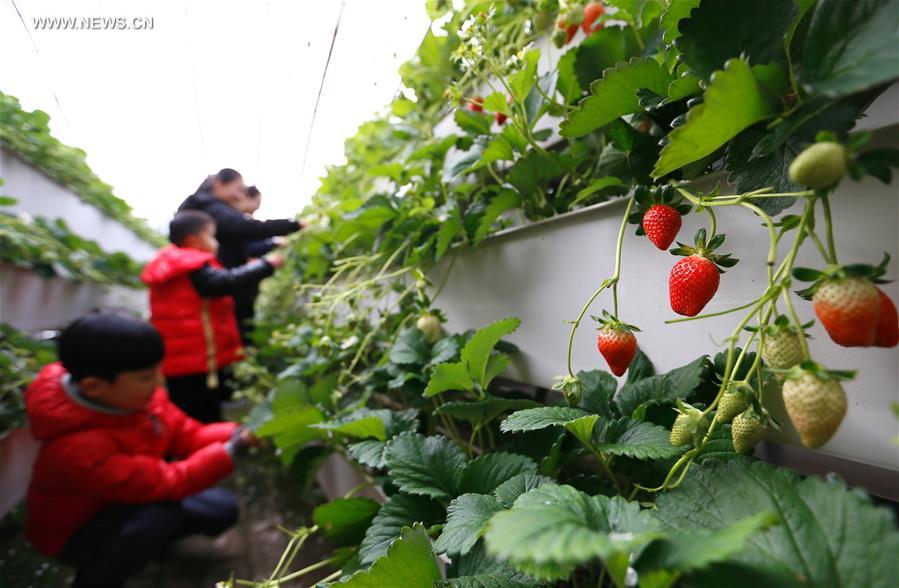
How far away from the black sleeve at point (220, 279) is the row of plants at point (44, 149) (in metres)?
0.45

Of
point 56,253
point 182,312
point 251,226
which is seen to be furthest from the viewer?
point 56,253

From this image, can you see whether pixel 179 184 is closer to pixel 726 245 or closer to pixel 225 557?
pixel 726 245

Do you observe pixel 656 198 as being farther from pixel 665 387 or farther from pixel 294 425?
pixel 294 425

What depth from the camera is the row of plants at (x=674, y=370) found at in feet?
0.83

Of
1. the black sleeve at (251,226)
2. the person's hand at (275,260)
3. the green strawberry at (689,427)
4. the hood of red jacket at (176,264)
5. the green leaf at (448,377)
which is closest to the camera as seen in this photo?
the green strawberry at (689,427)

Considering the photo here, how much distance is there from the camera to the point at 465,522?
368 mm

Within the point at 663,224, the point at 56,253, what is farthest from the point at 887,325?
the point at 56,253

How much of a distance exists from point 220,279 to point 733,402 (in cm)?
169

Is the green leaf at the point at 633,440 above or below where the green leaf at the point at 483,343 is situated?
below

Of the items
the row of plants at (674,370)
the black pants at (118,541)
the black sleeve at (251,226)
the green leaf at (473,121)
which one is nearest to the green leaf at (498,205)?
the row of plants at (674,370)

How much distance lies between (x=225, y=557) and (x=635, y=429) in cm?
131

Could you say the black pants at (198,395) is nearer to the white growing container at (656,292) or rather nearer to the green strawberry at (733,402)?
the white growing container at (656,292)

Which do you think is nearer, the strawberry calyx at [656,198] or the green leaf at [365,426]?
the strawberry calyx at [656,198]

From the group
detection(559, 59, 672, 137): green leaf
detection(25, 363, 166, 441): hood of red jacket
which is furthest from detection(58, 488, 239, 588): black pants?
detection(559, 59, 672, 137): green leaf
